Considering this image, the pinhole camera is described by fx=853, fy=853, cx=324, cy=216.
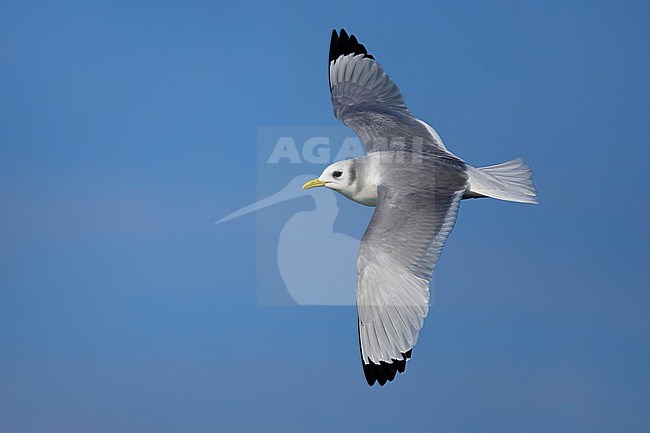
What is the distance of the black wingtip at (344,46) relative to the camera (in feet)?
19.0

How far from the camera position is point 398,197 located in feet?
14.6

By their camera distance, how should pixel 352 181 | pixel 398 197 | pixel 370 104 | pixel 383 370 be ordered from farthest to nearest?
pixel 370 104 < pixel 352 181 < pixel 398 197 < pixel 383 370

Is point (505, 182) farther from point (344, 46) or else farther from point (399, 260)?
point (344, 46)

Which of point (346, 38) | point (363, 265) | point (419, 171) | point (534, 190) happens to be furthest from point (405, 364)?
point (346, 38)

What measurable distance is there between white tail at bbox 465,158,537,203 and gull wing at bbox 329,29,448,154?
1.04 ft

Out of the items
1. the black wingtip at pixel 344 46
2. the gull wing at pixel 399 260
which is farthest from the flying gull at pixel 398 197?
the black wingtip at pixel 344 46

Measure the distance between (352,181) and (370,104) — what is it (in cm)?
81

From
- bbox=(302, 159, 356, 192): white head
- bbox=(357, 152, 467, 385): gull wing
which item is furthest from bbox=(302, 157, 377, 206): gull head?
bbox=(357, 152, 467, 385): gull wing

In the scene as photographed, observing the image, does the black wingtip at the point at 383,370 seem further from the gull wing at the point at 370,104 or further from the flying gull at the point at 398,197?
the gull wing at the point at 370,104

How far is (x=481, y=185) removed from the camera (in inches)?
183

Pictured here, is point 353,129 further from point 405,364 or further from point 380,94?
point 405,364

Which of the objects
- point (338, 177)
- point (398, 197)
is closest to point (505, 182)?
point (398, 197)

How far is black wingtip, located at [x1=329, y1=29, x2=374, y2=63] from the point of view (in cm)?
580

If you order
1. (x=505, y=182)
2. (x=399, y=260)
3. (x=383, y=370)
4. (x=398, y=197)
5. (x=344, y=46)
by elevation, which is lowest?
(x=383, y=370)
